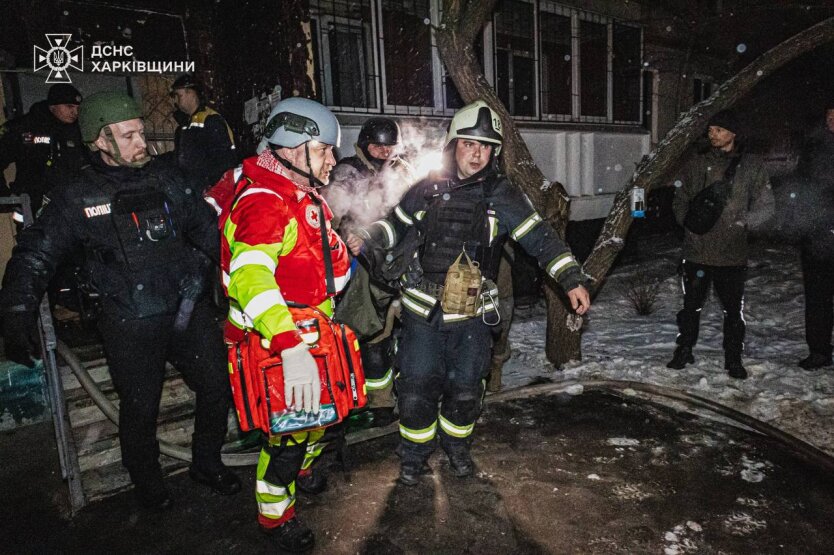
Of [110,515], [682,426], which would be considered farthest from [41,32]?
[682,426]

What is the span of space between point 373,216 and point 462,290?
1317 millimetres

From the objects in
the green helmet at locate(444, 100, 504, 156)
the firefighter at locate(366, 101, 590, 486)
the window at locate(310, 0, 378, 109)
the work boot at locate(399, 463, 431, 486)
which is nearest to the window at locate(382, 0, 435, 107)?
the window at locate(310, 0, 378, 109)

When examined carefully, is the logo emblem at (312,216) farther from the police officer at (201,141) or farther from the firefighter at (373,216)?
the police officer at (201,141)

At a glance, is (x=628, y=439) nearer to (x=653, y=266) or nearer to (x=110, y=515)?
(x=110, y=515)

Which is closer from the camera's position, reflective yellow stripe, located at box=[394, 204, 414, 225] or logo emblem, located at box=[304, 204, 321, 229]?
logo emblem, located at box=[304, 204, 321, 229]

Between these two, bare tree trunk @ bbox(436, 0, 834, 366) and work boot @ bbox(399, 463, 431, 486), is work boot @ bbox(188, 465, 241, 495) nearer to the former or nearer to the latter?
work boot @ bbox(399, 463, 431, 486)

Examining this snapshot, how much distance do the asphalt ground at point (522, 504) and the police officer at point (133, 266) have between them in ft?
1.41

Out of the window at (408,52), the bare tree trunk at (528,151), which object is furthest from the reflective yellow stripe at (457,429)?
the window at (408,52)

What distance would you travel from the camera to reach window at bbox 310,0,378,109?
268 inches

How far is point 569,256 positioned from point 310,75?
3.90m

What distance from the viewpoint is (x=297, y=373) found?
2.21 m

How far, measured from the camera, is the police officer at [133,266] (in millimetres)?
2797

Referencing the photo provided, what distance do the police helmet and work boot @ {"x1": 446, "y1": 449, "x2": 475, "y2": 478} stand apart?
7.50 feet

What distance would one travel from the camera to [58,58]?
→ 600 cm
